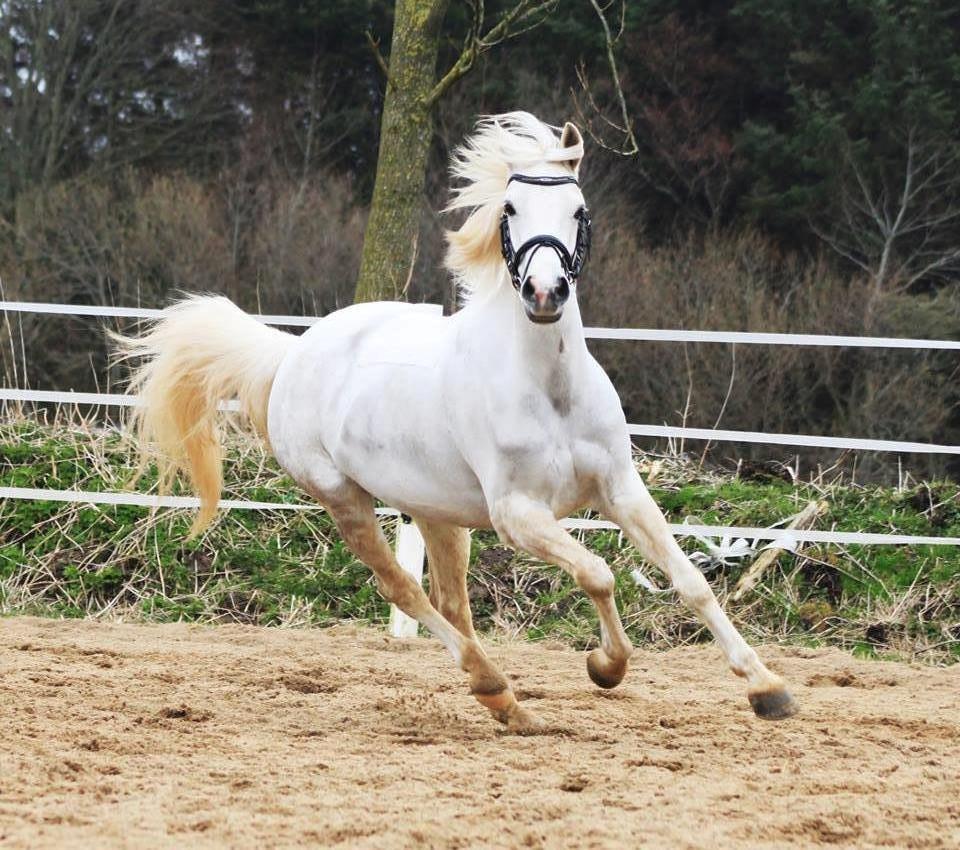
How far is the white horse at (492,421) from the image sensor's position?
4473 mm

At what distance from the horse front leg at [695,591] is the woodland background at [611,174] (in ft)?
37.6

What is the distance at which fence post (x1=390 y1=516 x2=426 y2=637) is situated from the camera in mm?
7199

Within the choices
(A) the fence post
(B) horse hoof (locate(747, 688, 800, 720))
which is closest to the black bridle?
(B) horse hoof (locate(747, 688, 800, 720))

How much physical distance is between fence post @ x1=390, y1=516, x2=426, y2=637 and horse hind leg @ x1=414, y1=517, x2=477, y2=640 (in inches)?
63.9

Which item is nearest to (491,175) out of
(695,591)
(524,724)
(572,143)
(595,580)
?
(572,143)

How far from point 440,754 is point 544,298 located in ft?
4.66

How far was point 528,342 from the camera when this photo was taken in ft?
15.0

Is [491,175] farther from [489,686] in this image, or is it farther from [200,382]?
[200,382]

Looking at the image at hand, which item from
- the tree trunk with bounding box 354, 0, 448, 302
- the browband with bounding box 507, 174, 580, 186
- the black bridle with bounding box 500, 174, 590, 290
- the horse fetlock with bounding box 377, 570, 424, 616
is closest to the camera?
the black bridle with bounding box 500, 174, 590, 290

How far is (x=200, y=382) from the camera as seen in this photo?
615 cm

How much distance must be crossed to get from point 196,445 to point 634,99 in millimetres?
15671

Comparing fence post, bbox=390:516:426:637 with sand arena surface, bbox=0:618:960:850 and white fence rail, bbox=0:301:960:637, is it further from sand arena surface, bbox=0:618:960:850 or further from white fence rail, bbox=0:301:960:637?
sand arena surface, bbox=0:618:960:850

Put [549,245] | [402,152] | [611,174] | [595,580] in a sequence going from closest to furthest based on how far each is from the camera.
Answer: [549,245]
[595,580]
[402,152]
[611,174]

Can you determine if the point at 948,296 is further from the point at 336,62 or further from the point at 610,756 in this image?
the point at 610,756
